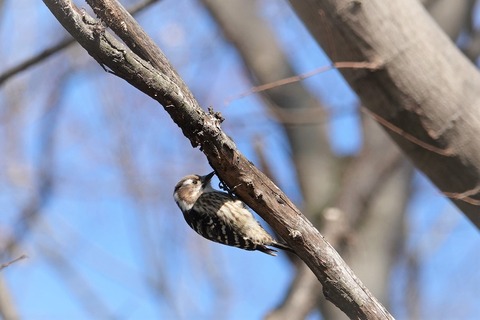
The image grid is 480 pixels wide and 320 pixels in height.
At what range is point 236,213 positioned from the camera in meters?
4.23

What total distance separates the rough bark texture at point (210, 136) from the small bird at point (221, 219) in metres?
1.18

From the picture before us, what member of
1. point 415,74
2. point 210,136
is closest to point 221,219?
point 415,74

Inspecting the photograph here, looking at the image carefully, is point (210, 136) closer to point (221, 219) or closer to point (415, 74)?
point (415, 74)

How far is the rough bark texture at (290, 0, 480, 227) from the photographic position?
371 cm

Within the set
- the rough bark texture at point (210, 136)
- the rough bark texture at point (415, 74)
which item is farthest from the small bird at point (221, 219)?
the rough bark texture at point (210, 136)

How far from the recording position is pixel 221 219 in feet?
14.0

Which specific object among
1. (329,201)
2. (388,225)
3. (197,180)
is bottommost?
(388,225)

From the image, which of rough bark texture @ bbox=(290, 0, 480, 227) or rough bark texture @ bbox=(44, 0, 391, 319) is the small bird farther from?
rough bark texture @ bbox=(44, 0, 391, 319)

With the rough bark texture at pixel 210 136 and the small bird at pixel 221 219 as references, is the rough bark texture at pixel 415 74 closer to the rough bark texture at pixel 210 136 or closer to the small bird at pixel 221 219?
the small bird at pixel 221 219

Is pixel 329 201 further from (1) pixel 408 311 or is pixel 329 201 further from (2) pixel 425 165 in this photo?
(1) pixel 408 311

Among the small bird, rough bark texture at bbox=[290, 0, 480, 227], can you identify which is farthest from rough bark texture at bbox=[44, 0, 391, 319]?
rough bark texture at bbox=[290, 0, 480, 227]

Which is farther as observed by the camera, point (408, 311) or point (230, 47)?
point (408, 311)

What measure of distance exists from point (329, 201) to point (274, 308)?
6.51 feet

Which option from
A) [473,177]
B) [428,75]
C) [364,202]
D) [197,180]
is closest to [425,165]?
[473,177]
